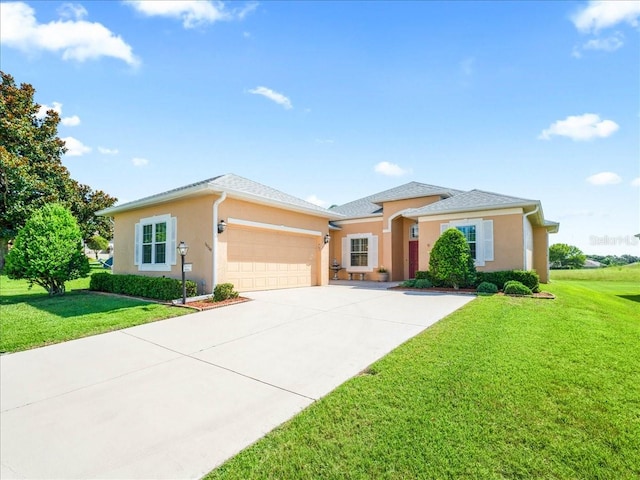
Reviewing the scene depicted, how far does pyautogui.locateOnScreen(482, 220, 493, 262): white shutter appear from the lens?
1183 cm

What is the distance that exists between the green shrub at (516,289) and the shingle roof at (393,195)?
6239 millimetres

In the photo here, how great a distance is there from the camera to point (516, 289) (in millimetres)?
9688

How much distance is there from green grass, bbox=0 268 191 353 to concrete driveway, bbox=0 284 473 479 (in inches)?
19.7

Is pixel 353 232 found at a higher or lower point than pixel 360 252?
higher

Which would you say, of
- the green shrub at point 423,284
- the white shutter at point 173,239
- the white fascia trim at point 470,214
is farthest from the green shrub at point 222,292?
the white fascia trim at point 470,214

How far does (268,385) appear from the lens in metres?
3.68

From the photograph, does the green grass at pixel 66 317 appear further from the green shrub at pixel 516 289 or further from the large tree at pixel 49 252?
the green shrub at pixel 516 289

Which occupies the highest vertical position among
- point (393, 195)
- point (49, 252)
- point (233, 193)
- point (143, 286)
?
point (393, 195)

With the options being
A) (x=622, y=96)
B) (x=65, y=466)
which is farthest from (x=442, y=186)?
(x=65, y=466)

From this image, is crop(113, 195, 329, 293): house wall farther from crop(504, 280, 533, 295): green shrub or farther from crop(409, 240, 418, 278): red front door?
crop(504, 280, 533, 295): green shrub

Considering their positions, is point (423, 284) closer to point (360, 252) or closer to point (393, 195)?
point (360, 252)

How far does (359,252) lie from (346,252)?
0.74m

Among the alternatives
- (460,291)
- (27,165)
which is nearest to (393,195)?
(460,291)

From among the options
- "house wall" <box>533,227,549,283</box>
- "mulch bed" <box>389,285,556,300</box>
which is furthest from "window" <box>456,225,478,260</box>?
"house wall" <box>533,227,549,283</box>
